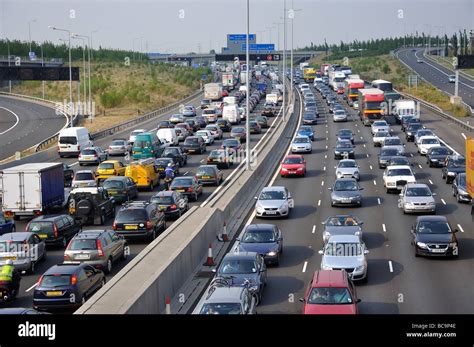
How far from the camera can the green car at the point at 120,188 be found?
39094 millimetres

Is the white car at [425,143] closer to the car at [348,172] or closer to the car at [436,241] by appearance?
the car at [348,172]

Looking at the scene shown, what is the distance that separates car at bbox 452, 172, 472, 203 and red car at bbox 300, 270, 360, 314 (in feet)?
64.7

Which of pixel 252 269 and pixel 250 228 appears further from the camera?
pixel 250 228

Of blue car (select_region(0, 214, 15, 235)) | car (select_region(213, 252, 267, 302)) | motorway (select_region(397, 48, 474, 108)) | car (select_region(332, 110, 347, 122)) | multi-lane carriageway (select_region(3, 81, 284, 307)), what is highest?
motorway (select_region(397, 48, 474, 108))

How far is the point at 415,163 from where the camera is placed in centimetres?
5219

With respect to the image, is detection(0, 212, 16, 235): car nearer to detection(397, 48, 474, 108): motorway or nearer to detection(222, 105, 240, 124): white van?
detection(222, 105, 240, 124): white van

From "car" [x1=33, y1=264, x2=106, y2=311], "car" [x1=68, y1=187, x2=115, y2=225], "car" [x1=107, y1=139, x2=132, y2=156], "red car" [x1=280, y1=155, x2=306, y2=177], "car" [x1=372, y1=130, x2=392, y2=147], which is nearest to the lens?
"car" [x1=33, y1=264, x2=106, y2=311]

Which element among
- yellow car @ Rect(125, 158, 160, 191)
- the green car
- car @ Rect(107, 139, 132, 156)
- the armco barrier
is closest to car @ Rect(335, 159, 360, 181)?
the armco barrier

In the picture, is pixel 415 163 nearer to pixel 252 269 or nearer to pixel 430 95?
pixel 252 269

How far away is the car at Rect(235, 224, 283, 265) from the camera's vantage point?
2561 centimetres
